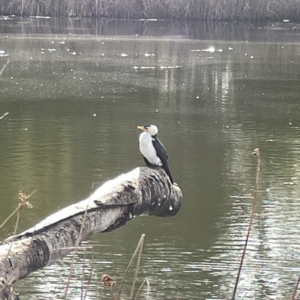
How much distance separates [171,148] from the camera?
34.9ft

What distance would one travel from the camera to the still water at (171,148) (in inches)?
244

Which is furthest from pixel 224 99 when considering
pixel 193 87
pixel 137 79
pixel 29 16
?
pixel 29 16

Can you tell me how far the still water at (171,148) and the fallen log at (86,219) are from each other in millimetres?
109

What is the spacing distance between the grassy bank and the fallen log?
90.7 ft

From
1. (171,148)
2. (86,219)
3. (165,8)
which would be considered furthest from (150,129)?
(165,8)

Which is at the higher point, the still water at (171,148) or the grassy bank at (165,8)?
the grassy bank at (165,8)

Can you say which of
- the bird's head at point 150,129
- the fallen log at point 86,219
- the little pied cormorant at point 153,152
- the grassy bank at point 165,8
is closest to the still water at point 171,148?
the fallen log at point 86,219

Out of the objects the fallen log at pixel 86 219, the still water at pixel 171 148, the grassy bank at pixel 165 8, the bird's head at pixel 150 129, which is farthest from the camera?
the grassy bank at pixel 165 8

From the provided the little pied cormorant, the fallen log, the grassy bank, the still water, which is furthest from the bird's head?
the grassy bank

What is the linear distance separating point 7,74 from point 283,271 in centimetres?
1205

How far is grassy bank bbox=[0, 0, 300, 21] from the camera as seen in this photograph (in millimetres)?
30156

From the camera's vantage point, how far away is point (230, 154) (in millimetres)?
10430

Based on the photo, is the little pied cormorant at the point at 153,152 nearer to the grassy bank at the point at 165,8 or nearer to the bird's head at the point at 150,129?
the bird's head at the point at 150,129

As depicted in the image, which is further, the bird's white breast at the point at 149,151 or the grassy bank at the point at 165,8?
the grassy bank at the point at 165,8
